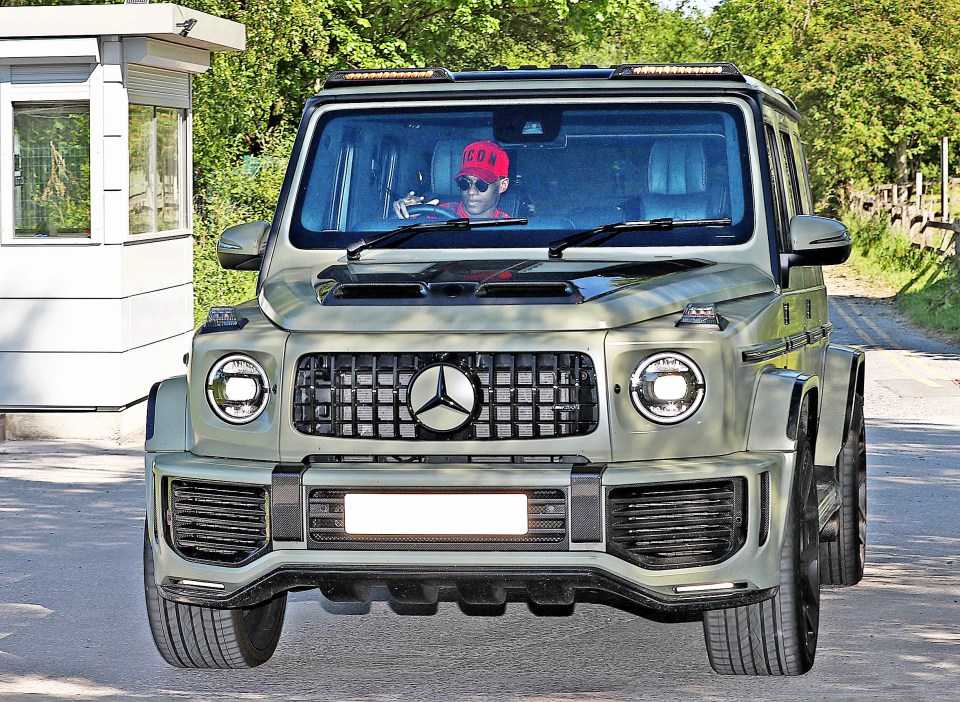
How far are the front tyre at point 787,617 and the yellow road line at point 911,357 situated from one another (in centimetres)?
1142

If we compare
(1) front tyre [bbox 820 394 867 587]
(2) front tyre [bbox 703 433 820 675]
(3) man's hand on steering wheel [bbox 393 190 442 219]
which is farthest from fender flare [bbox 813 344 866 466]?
(3) man's hand on steering wheel [bbox 393 190 442 219]

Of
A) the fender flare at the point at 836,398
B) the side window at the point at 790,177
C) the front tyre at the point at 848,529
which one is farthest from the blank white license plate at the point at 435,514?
the front tyre at the point at 848,529

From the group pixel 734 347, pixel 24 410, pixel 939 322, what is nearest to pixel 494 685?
pixel 734 347

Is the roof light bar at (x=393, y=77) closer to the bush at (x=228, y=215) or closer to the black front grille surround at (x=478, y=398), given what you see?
the black front grille surround at (x=478, y=398)

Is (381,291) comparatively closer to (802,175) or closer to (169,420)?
(169,420)

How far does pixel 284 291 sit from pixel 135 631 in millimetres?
1669

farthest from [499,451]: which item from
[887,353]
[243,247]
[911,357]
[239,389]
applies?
[887,353]

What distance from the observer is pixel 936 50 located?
45.1 m

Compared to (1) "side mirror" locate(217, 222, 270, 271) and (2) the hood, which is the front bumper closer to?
(2) the hood

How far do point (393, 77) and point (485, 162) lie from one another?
0.49m

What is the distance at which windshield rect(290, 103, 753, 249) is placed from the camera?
20.7ft

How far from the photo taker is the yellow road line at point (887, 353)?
16.4 meters

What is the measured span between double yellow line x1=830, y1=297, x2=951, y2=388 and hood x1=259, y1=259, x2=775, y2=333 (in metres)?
10.7

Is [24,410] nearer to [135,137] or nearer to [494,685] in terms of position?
[135,137]
